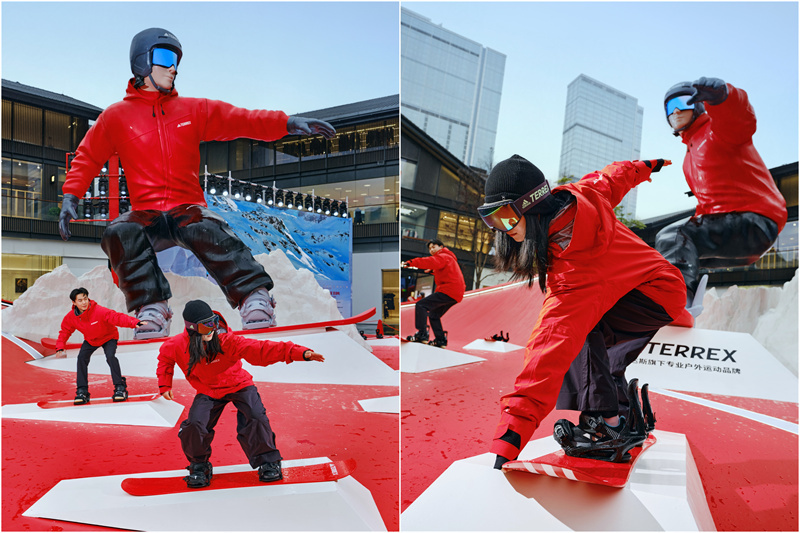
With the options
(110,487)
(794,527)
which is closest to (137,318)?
(110,487)

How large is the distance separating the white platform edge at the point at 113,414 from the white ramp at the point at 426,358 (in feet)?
4.61

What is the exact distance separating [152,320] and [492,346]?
209cm

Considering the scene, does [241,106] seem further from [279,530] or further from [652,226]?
[652,226]

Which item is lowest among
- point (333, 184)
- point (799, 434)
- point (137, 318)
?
point (799, 434)

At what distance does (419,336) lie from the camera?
354cm

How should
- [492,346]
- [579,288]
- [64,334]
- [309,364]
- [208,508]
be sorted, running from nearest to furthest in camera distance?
[579,288]
[208,508]
[64,334]
[309,364]
[492,346]

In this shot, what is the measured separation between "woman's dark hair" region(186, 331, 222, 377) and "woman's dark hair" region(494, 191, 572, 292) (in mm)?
1384

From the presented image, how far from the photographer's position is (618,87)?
3084 mm

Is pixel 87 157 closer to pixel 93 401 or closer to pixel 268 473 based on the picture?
pixel 93 401

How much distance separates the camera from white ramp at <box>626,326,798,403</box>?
2.73m

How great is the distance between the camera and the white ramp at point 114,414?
8.71 feet

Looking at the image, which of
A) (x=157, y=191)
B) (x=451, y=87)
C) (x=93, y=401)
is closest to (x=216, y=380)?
(x=93, y=401)

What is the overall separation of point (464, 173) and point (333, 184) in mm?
868

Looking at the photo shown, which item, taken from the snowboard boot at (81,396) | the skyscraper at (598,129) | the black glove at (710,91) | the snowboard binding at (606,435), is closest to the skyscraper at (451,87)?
the skyscraper at (598,129)
